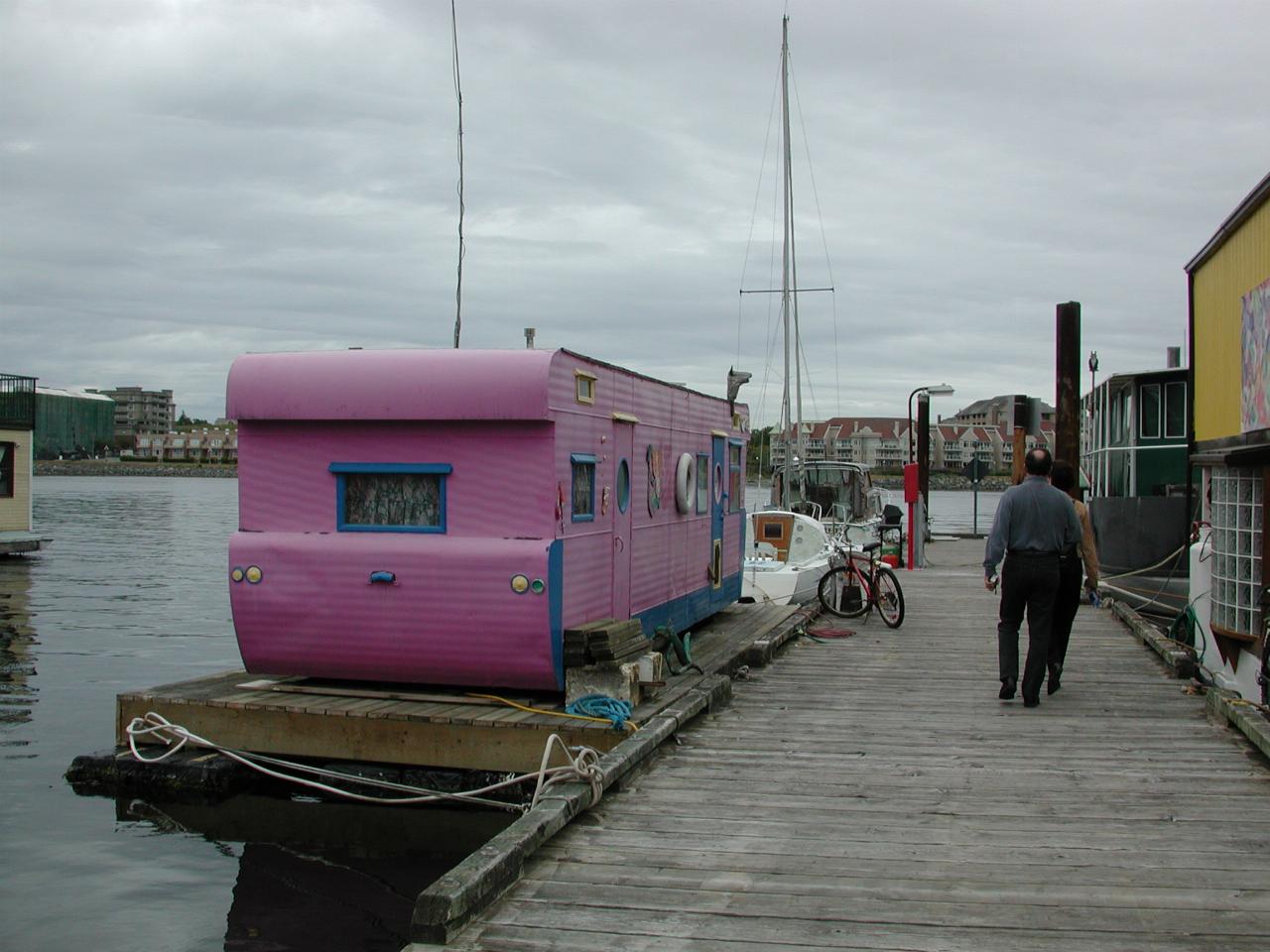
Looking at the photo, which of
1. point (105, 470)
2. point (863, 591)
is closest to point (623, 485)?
point (863, 591)

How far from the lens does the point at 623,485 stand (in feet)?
36.0

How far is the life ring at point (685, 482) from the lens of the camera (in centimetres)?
1269

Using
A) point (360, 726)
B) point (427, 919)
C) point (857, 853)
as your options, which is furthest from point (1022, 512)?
point (427, 919)

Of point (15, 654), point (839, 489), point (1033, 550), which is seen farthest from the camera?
point (839, 489)

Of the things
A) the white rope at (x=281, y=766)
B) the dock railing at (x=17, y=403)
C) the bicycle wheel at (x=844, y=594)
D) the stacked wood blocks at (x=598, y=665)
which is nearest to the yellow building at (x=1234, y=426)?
the bicycle wheel at (x=844, y=594)

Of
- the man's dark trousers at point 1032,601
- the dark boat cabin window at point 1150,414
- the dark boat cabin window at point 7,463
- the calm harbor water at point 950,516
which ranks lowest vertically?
the calm harbor water at point 950,516

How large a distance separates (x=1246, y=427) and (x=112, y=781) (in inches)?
421

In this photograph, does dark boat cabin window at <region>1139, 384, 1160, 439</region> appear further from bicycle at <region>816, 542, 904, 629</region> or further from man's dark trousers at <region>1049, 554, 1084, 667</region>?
man's dark trousers at <region>1049, 554, 1084, 667</region>

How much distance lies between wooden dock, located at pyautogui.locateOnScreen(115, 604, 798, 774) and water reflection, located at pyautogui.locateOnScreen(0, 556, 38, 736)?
180 inches

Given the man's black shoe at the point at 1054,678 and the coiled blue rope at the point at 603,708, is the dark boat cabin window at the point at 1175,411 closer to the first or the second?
the man's black shoe at the point at 1054,678

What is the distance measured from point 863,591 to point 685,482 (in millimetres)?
3525

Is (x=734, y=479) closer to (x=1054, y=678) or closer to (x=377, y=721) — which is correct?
(x=1054, y=678)

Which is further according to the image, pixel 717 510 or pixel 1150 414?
pixel 1150 414

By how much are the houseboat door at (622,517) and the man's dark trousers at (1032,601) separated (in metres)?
3.05
